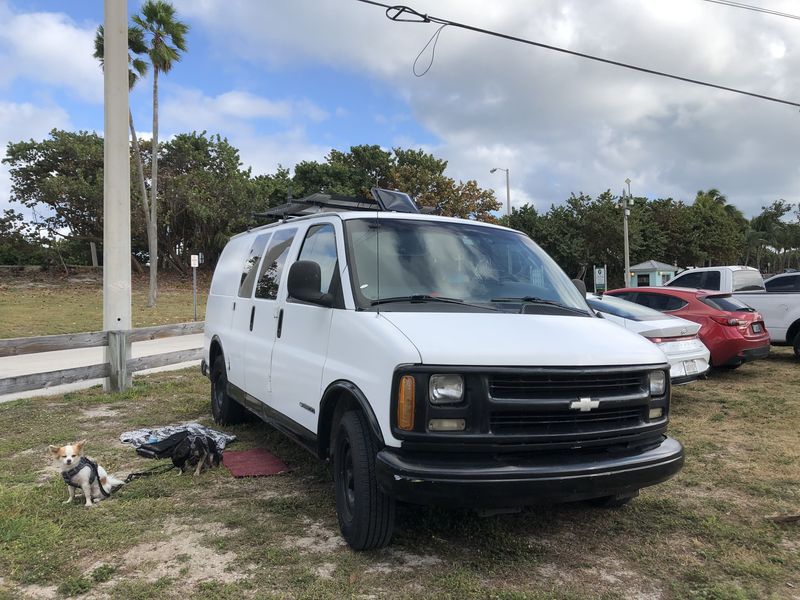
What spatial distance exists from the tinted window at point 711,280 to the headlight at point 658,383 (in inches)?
403

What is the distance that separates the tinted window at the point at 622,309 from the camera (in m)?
7.94

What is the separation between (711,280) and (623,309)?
5.74 metres

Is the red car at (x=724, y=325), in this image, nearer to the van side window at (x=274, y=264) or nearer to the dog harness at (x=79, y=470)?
the van side window at (x=274, y=264)

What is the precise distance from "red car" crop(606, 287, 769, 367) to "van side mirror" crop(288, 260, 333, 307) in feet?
24.6

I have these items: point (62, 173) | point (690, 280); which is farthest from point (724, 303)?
point (62, 173)

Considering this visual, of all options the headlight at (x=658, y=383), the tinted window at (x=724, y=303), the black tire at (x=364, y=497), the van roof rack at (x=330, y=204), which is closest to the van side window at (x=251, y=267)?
the van roof rack at (x=330, y=204)

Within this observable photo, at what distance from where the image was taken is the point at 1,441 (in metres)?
6.02

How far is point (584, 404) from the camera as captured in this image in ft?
10.5

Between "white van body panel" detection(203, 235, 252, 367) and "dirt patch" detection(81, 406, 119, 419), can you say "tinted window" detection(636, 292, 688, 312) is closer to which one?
"white van body panel" detection(203, 235, 252, 367)

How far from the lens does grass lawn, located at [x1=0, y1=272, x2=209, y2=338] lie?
1759 centimetres

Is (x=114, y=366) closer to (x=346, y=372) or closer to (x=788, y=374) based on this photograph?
(x=346, y=372)

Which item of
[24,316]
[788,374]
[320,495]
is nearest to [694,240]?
[788,374]

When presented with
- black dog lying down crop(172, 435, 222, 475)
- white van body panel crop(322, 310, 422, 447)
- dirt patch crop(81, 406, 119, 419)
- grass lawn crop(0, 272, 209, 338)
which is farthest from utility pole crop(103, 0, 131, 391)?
grass lawn crop(0, 272, 209, 338)

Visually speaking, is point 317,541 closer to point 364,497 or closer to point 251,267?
point 364,497
